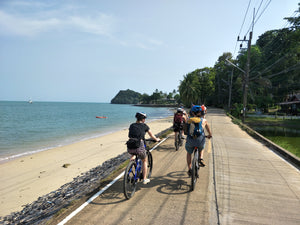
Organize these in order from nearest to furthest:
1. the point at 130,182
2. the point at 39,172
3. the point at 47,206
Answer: the point at 130,182 < the point at 47,206 < the point at 39,172

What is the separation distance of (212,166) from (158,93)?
175491 mm

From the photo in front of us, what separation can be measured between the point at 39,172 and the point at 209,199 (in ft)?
27.5

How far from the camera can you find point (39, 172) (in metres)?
9.10

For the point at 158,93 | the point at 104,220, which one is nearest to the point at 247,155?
the point at 104,220

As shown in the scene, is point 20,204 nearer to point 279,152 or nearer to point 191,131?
point 191,131

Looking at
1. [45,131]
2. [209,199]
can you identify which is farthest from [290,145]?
[45,131]

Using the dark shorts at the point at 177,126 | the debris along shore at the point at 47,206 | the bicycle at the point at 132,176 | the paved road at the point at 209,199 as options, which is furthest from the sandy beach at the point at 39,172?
the dark shorts at the point at 177,126

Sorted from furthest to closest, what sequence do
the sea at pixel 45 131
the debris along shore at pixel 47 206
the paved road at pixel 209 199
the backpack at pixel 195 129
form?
the sea at pixel 45 131, the backpack at pixel 195 129, the debris along shore at pixel 47 206, the paved road at pixel 209 199

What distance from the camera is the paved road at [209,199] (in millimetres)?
3416

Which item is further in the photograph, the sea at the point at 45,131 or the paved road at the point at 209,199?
the sea at the point at 45,131

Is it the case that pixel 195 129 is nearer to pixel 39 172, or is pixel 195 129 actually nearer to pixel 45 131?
pixel 39 172

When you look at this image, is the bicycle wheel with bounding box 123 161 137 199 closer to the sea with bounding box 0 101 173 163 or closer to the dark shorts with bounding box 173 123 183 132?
the dark shorts with bounding box 173 123 183 132

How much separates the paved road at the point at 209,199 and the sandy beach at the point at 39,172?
3920mm

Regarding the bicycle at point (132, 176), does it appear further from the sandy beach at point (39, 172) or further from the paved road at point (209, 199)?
the sandy beach at point (39, 172)
